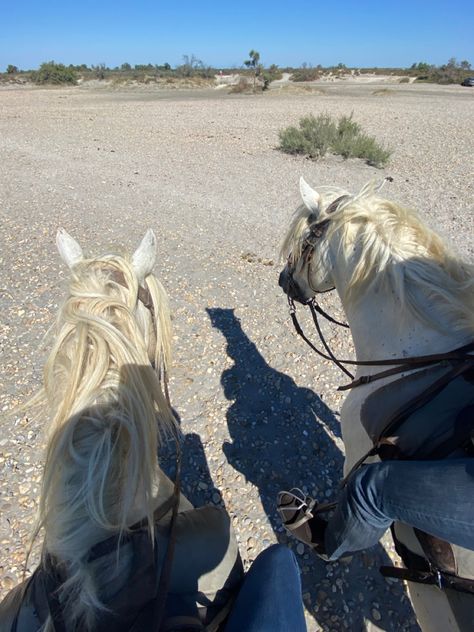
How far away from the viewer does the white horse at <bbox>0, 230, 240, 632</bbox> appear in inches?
47.0

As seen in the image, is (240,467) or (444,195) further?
(444,195)

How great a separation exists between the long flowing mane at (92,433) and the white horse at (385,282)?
1.16 metres

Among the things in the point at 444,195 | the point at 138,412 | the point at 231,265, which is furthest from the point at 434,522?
the point at 444,195

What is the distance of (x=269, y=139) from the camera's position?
13.1 metres

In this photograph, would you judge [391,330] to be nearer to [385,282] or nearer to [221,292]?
[385,282]

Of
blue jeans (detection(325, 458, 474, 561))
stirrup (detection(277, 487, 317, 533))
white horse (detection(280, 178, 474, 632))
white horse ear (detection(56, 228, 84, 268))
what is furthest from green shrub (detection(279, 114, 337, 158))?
blue jeans (detection(325, 458, 474, 561))

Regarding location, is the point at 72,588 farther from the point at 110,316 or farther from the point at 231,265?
the point at 231,265

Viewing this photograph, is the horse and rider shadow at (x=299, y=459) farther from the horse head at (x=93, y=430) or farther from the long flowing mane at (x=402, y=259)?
the horse head at (x=93, y=430)

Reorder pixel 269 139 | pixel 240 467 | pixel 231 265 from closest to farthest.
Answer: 1. pixel 240 467
2. pixel 231 265
3. pixel 269 139

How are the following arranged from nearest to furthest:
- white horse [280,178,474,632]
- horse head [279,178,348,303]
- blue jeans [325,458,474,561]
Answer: blue jeans [325,458,474,561] → white horse [280,178,474,632] → horse head [279,178,348,303]

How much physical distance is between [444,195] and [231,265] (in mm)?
5148

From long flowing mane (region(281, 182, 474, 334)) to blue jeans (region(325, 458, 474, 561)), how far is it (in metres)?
0.67

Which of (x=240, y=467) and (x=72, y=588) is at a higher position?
(x=72, y=588)

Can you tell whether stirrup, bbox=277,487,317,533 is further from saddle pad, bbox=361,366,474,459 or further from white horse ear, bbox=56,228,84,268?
white horse ear, bbox=56,228,84,268
